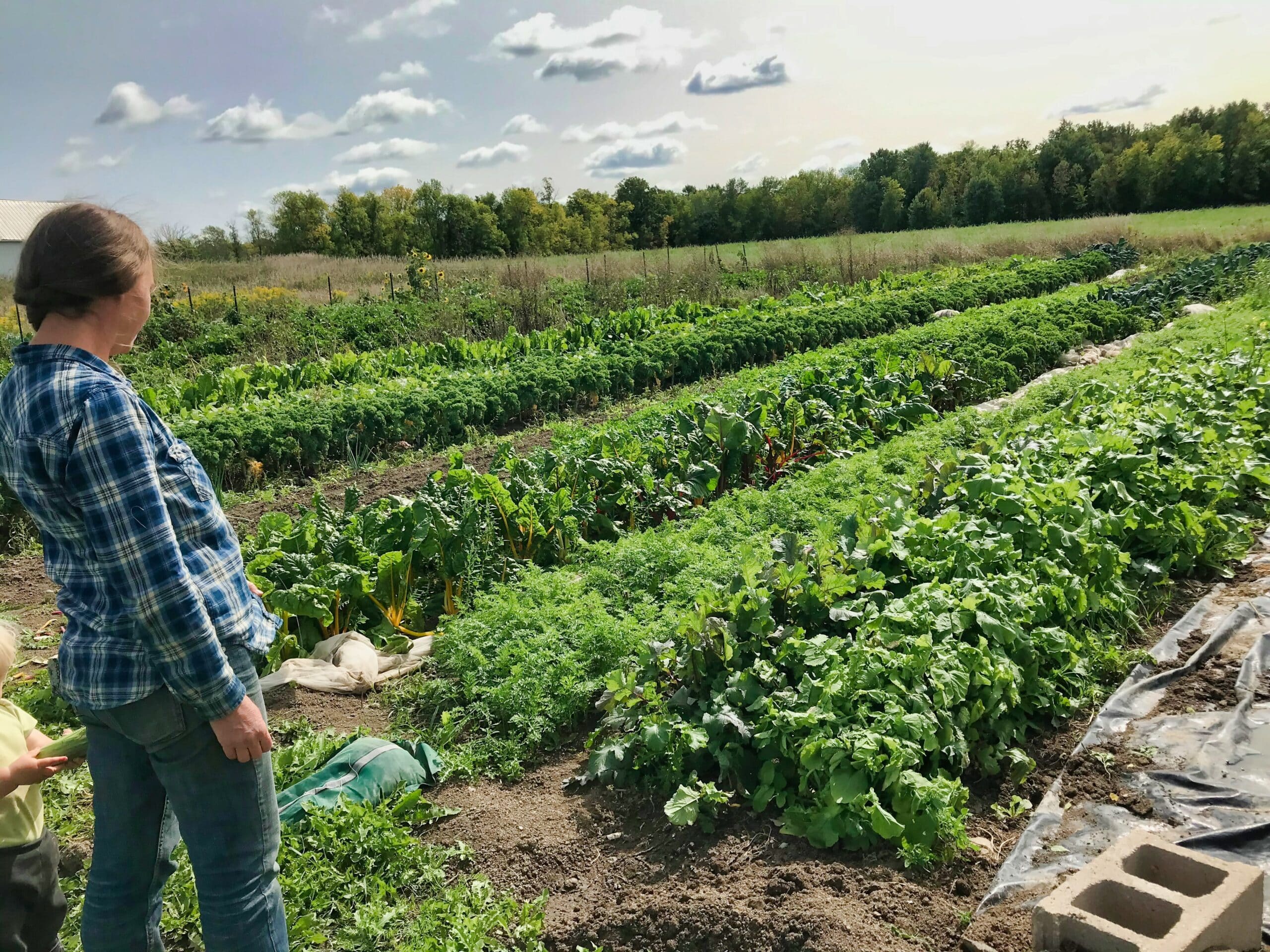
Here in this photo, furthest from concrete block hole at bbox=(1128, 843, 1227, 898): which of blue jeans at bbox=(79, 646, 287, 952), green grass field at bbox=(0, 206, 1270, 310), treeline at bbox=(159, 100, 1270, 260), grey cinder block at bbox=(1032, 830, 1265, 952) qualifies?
treeline at bbox=(159, 100, 1270, 260)

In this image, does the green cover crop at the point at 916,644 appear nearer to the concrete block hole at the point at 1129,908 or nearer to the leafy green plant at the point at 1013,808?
the leafy green plant at the point at 1013,808

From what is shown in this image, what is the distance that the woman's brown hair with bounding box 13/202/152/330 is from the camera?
76.0 inches

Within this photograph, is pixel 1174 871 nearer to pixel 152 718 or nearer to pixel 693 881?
pixel 693 881

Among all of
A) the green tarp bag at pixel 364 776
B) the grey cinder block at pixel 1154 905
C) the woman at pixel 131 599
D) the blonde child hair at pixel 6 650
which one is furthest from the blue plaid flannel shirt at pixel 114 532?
the grey cinder block at pixel 1154 905

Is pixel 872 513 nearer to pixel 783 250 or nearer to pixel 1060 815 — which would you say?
pixel 1060 815

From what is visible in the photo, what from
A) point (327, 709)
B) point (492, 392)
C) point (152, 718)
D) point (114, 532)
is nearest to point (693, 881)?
point (152, 718)

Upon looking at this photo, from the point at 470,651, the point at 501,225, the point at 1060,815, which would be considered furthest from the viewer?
the point at 501,225

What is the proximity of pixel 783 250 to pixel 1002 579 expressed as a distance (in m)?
27.7

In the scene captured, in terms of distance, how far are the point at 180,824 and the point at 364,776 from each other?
5.11 feet

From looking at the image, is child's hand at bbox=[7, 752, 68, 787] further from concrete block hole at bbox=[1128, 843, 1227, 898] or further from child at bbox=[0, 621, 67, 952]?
concrete block hole at bbox=[1128, 843, 1227, 898]

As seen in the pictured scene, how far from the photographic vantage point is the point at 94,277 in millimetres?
1950

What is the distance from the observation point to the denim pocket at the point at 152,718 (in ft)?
6.58

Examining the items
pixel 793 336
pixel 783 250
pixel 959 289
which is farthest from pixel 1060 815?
pixel 783 250

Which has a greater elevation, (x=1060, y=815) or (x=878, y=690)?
(x=878, y=690)
